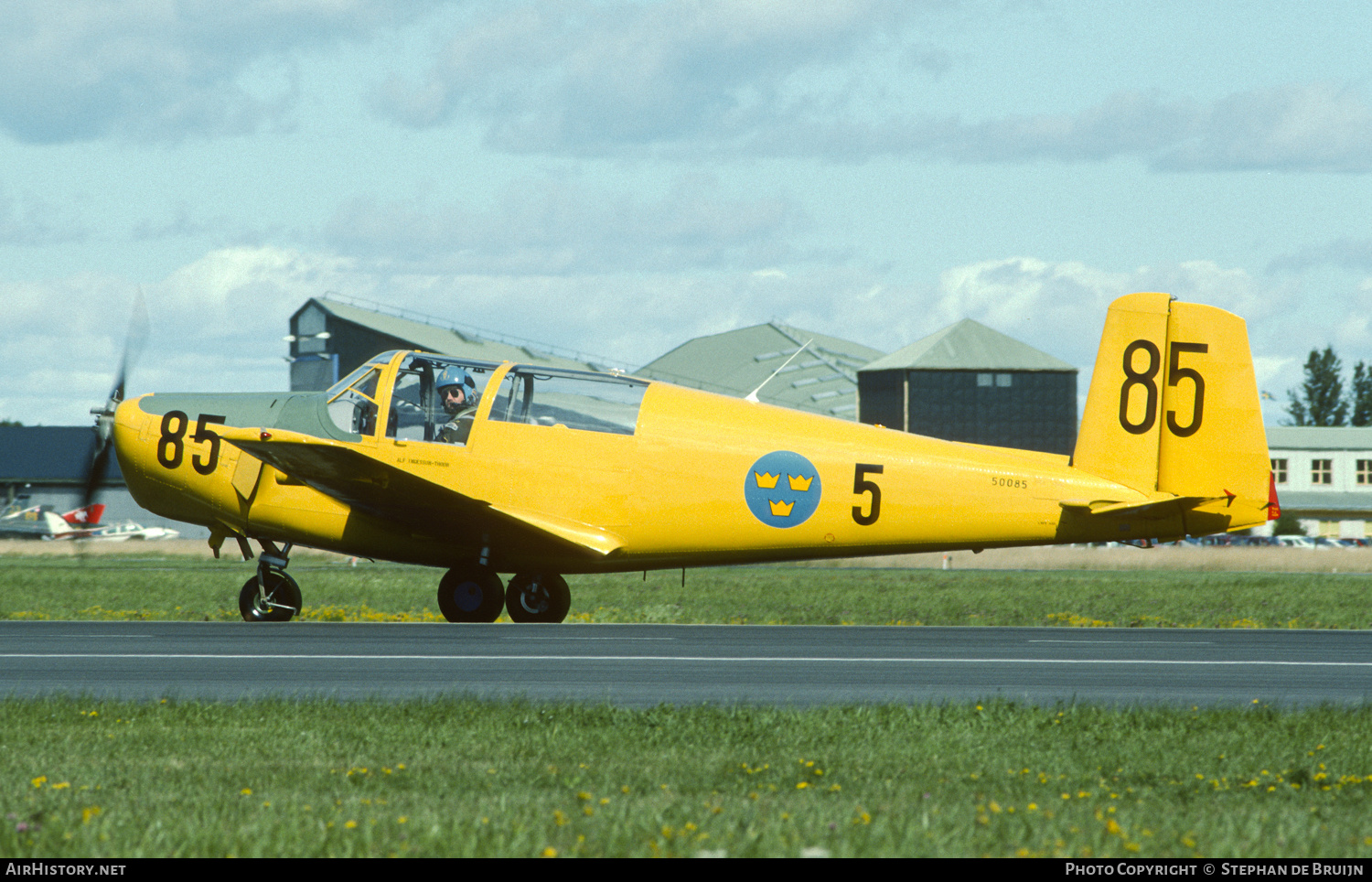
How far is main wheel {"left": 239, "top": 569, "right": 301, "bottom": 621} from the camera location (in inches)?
586

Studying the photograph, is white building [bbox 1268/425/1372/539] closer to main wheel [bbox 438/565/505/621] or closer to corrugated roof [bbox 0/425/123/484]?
corrugated roof [bbox 0/425/123/484]

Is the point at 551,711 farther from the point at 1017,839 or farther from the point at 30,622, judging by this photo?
the point at 30,622

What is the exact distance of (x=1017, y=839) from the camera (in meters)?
4.83

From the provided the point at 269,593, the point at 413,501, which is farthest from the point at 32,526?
the point at 413,501

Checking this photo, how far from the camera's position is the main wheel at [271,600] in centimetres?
1489

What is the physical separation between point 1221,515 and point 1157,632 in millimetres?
1589

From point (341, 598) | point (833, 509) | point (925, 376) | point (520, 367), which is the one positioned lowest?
point (341, 598)

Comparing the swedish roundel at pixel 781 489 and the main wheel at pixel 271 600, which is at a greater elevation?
the swedish roundel at pixel 781 489

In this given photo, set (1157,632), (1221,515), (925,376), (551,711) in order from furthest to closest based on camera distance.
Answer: (925,376)
(1157,632)
(1221,515)
(551,711)

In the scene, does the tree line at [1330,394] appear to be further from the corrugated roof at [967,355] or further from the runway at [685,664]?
the runway at [685,664]

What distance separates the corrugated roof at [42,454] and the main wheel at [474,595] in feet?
216

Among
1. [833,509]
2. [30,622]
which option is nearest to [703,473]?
[833,509]

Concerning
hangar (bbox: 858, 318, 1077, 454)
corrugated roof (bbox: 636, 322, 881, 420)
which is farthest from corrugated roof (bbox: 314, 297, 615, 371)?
hangar (bbox: 858, 318, 1077, 454)

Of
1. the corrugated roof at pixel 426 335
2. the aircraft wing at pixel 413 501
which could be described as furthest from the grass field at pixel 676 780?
the corrugated roof at pixel 426 335
